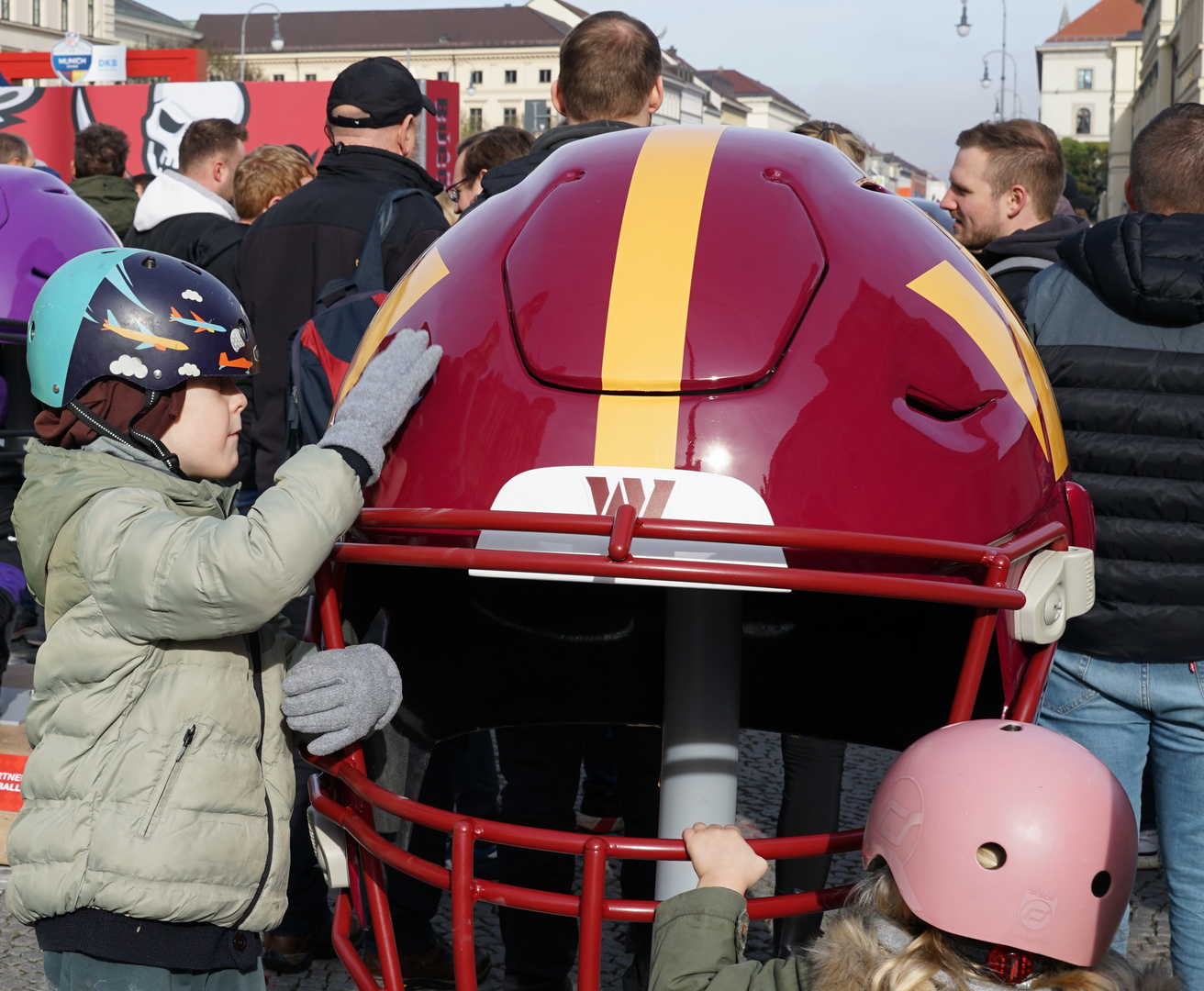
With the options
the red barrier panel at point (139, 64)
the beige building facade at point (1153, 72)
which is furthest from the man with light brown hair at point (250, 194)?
the beige building facade at point (1153, 72)

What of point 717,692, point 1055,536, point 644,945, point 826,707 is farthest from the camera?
point 644,945

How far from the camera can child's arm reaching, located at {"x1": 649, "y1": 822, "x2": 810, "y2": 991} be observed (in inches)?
55.5

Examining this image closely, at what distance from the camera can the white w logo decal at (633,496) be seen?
136 centimetres

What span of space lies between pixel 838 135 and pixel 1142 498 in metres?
1.92

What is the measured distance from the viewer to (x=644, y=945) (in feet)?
7.65

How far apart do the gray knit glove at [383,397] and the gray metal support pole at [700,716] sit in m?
0.44

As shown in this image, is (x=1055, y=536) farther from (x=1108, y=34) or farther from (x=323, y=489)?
(x=1108, y=34)

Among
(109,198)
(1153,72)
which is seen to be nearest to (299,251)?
(109,198)

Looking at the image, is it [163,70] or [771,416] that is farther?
[163,70]

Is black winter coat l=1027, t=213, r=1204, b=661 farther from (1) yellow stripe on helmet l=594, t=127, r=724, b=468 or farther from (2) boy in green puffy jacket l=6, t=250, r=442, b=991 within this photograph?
(2) boy in green puffy jacket l=6, t=250, r=442, b=991

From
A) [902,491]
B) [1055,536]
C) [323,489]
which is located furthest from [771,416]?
[323,489]

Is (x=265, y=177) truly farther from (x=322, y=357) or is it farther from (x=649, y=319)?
(x=649, y=319)

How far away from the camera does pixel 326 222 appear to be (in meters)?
3.16

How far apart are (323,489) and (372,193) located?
1.85 meters
